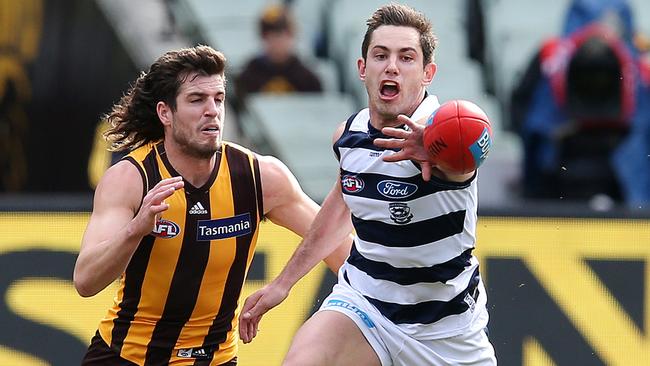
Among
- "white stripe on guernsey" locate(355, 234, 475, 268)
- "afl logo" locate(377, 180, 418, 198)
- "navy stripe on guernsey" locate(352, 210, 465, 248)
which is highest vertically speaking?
"afl logo" locate(377, 180, 418, 198)

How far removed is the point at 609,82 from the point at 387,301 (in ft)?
17.1

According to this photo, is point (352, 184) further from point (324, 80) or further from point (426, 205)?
point (324, 80)

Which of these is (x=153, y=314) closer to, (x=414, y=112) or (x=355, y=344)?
(x=355, y=344)

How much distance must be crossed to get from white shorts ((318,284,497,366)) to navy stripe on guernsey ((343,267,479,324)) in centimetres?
4

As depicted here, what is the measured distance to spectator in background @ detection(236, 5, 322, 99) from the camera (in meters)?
10.2

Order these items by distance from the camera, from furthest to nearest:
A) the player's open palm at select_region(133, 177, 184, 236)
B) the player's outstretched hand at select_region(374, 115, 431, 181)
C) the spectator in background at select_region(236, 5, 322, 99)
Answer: the spectator in background at select_region(236, 5, 322, 99), the player's outstretched hand at select_region(374, 115, 431, 181), the player's open palm at select_region(133, 177, 184, 236)

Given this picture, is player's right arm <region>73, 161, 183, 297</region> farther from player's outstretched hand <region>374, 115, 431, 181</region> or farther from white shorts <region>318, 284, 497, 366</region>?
white shorts <region>318, 284, 497, 366</region>

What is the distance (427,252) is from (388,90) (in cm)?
69

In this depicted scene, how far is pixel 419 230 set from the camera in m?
5.18

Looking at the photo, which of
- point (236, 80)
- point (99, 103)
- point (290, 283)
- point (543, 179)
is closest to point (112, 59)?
point (99, 103)

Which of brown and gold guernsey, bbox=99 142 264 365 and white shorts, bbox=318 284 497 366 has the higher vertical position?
brown and gold guernsey, bbox=99 142 264 365

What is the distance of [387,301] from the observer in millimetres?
5375

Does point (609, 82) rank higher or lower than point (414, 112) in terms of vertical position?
lower

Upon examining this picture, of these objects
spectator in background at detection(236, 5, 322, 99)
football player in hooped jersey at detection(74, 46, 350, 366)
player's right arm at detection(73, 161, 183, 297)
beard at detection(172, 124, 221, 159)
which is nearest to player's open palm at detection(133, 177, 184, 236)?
player's right arm at detection(73, 161, 183, 297)
